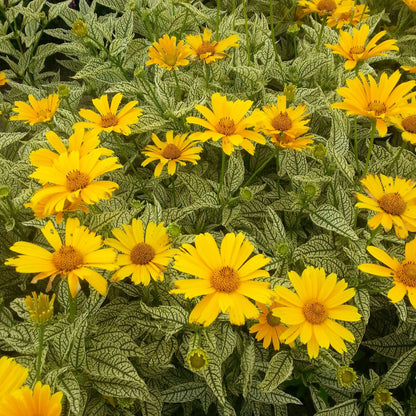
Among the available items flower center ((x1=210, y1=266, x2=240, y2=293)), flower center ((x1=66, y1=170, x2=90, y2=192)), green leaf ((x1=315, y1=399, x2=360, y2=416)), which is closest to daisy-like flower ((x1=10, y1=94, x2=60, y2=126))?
flower center ((x1=66, y1=170, x2=90, y2=192))

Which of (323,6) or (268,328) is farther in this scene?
(323,6)

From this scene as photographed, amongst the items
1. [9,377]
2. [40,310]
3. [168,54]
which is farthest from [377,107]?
[9,377]

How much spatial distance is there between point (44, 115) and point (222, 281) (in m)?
0.92

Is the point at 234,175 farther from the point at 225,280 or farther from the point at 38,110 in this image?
the point at 38,110

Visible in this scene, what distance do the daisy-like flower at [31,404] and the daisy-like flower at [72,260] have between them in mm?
223

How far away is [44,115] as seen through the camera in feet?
5.11

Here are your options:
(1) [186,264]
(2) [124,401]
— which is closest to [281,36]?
(1) [186,264]

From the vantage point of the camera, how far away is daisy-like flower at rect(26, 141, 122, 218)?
107 cm

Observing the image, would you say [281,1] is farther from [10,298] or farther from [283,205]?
[10,298]

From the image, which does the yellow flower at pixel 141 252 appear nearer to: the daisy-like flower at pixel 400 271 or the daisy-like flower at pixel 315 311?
the daisy-like flower at pixel 315 311

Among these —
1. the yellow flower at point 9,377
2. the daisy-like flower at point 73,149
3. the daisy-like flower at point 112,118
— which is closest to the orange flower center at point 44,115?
the daisy-like flower at point 112,118

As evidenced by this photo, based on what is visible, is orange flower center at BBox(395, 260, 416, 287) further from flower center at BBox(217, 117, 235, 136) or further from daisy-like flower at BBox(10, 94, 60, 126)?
Result: daisy-like flower at BBox(10, 94, 60, 126)

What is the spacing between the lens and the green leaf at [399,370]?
4.70ft

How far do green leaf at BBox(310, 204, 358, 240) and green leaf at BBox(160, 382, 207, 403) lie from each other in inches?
25.0
